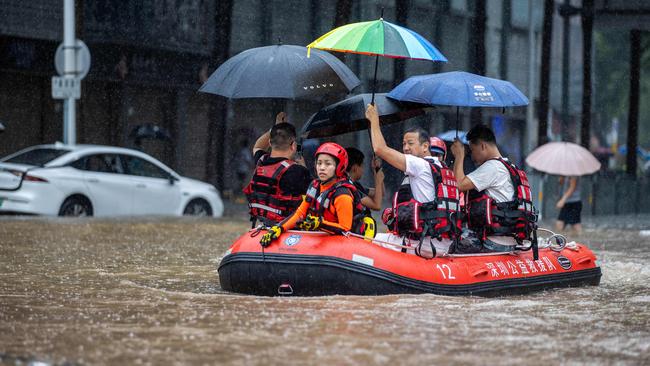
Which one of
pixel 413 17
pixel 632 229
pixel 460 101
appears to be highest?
pixel 413 17

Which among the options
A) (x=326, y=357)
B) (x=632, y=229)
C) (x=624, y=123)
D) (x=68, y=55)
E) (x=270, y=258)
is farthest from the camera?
(x=624, y=123)

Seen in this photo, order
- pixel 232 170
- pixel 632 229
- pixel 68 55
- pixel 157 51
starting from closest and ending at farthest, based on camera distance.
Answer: pixel 68 55, pixel 632 229, pixel 157 51, pixel 232 170

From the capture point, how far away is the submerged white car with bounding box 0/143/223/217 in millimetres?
20109

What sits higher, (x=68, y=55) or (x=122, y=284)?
(x=68, y=55)

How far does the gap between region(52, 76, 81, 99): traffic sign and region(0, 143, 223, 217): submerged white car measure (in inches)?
74.2

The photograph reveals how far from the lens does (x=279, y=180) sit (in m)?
11.0

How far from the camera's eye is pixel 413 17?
36750mm

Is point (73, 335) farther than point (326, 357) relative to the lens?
Yes

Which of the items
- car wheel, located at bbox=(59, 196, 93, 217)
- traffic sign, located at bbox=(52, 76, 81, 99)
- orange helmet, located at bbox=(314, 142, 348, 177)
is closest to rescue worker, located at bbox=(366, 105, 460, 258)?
orange helmet, located at bbox=(314, 142, 348, 177)

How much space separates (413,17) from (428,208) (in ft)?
87.1

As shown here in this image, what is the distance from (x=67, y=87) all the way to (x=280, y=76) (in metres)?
12.8

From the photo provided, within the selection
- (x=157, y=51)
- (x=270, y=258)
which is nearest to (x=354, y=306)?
(x=270, y=258)

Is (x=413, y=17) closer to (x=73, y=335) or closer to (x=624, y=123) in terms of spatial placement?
(x=73, y=335)

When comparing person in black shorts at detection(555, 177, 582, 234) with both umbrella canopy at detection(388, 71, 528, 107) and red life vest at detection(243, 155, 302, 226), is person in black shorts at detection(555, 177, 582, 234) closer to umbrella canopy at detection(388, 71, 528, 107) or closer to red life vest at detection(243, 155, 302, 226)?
umbrella canopy at detection(388, 71, 528, 107)
